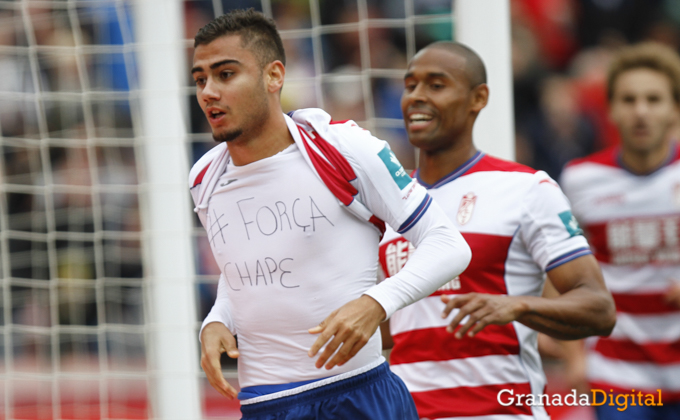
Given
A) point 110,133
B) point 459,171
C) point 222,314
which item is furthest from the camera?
point 110,133

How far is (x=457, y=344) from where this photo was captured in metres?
2.44

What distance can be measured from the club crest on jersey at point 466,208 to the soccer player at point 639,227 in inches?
42.0

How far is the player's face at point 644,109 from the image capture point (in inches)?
133

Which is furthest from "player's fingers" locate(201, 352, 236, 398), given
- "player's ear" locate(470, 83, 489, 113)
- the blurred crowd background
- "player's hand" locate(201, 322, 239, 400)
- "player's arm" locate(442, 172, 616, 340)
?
the blurred crowd background

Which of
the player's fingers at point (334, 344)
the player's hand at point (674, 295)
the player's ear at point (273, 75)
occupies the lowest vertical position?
the player's hand at point (674, 295)

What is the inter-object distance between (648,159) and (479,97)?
3.44 feet

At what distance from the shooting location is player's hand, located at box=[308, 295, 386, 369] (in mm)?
1711

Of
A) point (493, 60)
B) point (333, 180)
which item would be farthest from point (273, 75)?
point (493, 60)

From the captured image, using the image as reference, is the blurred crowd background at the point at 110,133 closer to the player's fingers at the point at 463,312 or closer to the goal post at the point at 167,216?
the goal post at the point at 167,216

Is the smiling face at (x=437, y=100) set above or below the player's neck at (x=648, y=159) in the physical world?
above

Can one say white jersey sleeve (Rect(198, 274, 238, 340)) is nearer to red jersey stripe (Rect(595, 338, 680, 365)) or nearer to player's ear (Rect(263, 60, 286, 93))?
player's ear (Rect(263, 60, 286, 93))

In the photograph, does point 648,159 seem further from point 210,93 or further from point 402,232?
point 210,93

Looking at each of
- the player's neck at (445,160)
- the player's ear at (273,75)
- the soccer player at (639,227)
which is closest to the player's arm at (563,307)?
the player's neck at (445,160)

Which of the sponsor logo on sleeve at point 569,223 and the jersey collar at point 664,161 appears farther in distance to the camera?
the jersey collar at point 664,161
